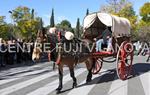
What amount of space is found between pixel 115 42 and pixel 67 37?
369 centimetres

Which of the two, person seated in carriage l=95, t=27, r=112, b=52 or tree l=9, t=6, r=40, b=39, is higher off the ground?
tree l=9, t=6, r=40, b=39

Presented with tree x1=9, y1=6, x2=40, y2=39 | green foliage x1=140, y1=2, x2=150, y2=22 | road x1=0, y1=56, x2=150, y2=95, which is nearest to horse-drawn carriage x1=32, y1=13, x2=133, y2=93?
road x1=0, y1=56, x2=150, y2=95

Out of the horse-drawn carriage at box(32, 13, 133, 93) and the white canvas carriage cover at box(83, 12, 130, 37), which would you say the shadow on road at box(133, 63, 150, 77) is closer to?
the horse-drawn carriage at box(32, 13, 133, 93)

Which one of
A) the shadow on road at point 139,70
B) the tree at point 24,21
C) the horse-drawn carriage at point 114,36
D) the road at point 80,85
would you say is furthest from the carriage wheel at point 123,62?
the tree at point 24,21

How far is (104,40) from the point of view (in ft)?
47.9

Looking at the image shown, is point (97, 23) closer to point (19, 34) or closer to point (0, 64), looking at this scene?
point (0, 64)

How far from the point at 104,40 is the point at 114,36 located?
500 mm

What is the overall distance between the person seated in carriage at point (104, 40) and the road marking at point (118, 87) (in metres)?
1.48

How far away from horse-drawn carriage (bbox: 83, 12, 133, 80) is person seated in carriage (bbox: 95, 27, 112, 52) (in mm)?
156

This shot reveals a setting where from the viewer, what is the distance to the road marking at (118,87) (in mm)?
11074

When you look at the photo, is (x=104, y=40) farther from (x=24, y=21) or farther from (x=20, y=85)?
(x=24, y=21)

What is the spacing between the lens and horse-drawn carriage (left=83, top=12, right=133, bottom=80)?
13703 mm

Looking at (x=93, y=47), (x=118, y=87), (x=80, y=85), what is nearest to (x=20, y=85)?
(x=80, y=85)

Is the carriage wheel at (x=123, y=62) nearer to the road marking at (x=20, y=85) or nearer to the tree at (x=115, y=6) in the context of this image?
the road marking at (x=20, y=85)
